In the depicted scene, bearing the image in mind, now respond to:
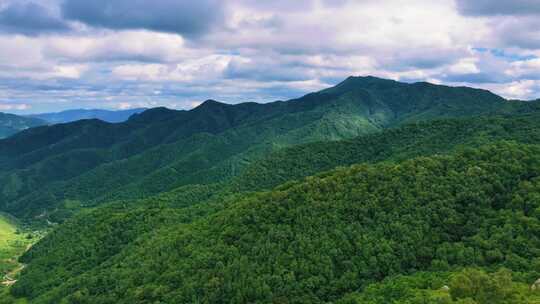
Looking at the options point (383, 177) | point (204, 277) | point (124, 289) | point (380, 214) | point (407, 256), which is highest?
point (383, 177)

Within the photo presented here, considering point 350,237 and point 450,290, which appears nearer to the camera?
point 450,290

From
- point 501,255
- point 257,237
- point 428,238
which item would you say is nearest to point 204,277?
point 257,237

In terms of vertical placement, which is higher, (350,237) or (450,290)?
(350,237)

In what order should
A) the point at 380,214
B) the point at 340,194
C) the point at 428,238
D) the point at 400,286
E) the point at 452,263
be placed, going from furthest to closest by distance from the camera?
the point at 340,194, the point at 380,214, the point at 428,238, the point at 452,263, the point at 400,286

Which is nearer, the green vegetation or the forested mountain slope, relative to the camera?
the green vegetation

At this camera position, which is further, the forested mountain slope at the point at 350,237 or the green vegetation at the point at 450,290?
the forested mountain slope at the point at 350,237

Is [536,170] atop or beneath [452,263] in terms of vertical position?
atop

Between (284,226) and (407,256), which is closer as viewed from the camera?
(407,256)

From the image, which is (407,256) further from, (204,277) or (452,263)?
(204,277)
